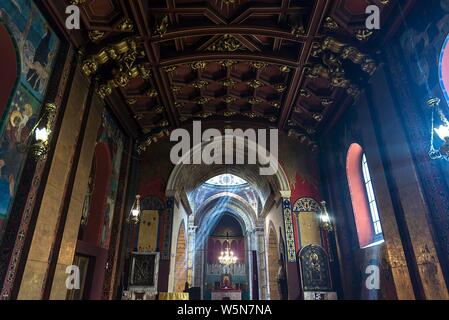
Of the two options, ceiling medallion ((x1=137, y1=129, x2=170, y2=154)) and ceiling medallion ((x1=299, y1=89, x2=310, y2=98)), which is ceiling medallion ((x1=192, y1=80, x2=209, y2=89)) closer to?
ceiling medallion ((x1=137, y1=129, x2=170, y2=154))

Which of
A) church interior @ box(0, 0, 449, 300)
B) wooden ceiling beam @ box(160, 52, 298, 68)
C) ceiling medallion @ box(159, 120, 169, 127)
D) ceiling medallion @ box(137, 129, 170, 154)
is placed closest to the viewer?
church interior @ box(0, 0, 449, 300)

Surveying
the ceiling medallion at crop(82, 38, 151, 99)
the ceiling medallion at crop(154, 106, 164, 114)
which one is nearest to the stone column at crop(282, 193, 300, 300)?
the ceiling medallion at crop(154, 106, 164, 114)

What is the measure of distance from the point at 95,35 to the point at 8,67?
2096 mm

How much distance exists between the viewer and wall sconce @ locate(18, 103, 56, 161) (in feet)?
13.3

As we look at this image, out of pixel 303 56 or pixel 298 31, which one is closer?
pixel 298 31

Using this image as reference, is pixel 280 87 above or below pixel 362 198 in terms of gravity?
above

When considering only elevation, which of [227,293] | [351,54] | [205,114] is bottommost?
[227,293]

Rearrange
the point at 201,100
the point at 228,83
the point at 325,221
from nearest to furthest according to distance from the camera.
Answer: the point at 228,83
the point at 325,221
the point at 201,100

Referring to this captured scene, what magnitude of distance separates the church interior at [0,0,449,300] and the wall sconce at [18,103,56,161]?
3cm

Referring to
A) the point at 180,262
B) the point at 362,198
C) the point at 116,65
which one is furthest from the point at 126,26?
the point at 180,262

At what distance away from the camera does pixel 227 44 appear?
22.4 feet

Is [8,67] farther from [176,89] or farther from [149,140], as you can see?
[149,140]
